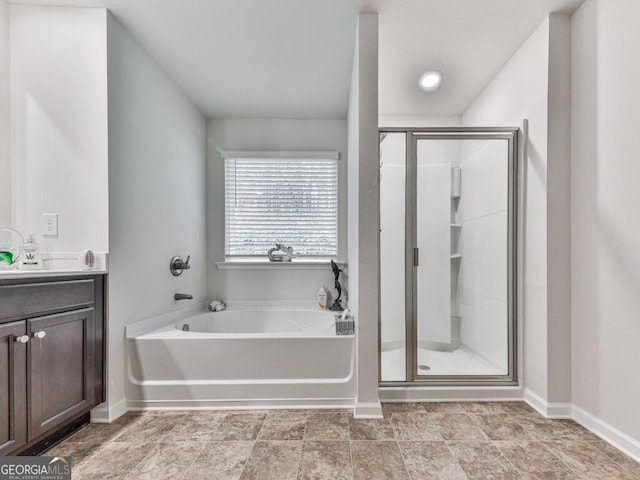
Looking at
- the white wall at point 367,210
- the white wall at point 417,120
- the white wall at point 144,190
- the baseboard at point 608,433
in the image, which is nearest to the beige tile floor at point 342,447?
the baseboard at point 608,433

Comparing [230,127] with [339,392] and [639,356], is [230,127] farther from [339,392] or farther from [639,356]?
[639,356]

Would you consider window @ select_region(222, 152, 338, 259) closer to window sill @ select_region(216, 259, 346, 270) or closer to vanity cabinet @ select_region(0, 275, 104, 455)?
window sill @ select_region(216, 259, 346, 270)

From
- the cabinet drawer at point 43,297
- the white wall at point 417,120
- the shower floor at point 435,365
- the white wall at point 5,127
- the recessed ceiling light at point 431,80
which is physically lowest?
the shower floor at point 435,365

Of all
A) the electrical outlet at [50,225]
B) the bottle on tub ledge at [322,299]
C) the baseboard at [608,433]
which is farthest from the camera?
the bottle on tub ledge at [322,299]

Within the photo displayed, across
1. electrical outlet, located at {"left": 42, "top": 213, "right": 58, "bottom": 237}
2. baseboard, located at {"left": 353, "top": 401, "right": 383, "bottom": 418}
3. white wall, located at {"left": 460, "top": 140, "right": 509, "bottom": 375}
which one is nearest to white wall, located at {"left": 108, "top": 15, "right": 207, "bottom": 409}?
electrical outlet, located at {"left": 42, "top": 213, "right": 58, "bottom": 237}

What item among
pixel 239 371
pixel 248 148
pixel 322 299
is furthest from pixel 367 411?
pixel 248 148

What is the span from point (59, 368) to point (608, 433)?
2.70m

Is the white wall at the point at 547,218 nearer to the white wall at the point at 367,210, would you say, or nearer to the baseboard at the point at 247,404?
the white wall at the point at 367,210

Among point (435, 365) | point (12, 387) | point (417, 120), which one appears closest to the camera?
point (12, 387)

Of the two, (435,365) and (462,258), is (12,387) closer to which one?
(435,365)

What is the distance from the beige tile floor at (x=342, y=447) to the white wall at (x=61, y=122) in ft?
3.43

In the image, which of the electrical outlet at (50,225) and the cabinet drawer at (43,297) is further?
the electrical outlet at (50,225)

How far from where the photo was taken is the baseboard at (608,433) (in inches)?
61.5

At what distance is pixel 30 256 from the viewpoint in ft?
5.82
